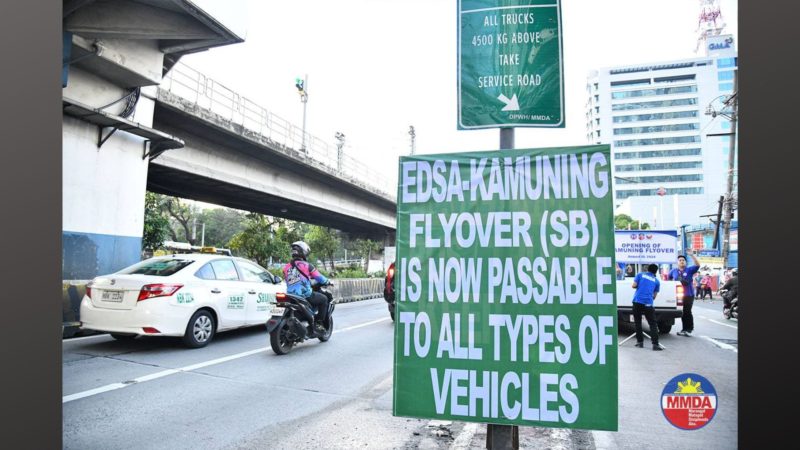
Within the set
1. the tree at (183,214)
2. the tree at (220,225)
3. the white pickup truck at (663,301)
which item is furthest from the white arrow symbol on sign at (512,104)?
the tree at (220,225)

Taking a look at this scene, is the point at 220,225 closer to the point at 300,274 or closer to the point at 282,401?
the point at 300,274

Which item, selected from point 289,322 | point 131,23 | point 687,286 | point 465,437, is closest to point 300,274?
point 289,322

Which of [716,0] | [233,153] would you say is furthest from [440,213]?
[233,153]

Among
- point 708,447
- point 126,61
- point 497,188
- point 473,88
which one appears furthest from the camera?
point 126,61

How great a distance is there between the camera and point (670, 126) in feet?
48.0

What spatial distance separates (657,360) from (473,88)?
5.53 meters

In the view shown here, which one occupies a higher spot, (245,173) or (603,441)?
(245,173)

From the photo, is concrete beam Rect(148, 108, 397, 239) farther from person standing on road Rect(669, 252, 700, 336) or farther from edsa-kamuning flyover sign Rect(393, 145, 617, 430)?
person standing on road Rect(669, 252, 700, 336)

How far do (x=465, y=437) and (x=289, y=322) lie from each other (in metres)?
3.65

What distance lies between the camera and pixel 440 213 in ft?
8.87

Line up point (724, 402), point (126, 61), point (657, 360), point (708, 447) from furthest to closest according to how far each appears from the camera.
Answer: point (126, 61) < point (657, 360) < point (724, 402) < point (708, 447)

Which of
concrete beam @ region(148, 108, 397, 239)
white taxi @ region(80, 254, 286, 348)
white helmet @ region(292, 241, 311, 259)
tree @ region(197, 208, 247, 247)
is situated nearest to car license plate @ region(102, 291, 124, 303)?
white taxi @ region(80, 254, 286, 348)

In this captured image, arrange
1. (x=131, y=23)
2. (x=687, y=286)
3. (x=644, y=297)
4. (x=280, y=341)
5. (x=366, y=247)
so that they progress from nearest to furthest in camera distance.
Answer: (x=280, y=341), (x=131, y=23), (x=644, y=297), (x=687, y=286), (x=366, y=247)
